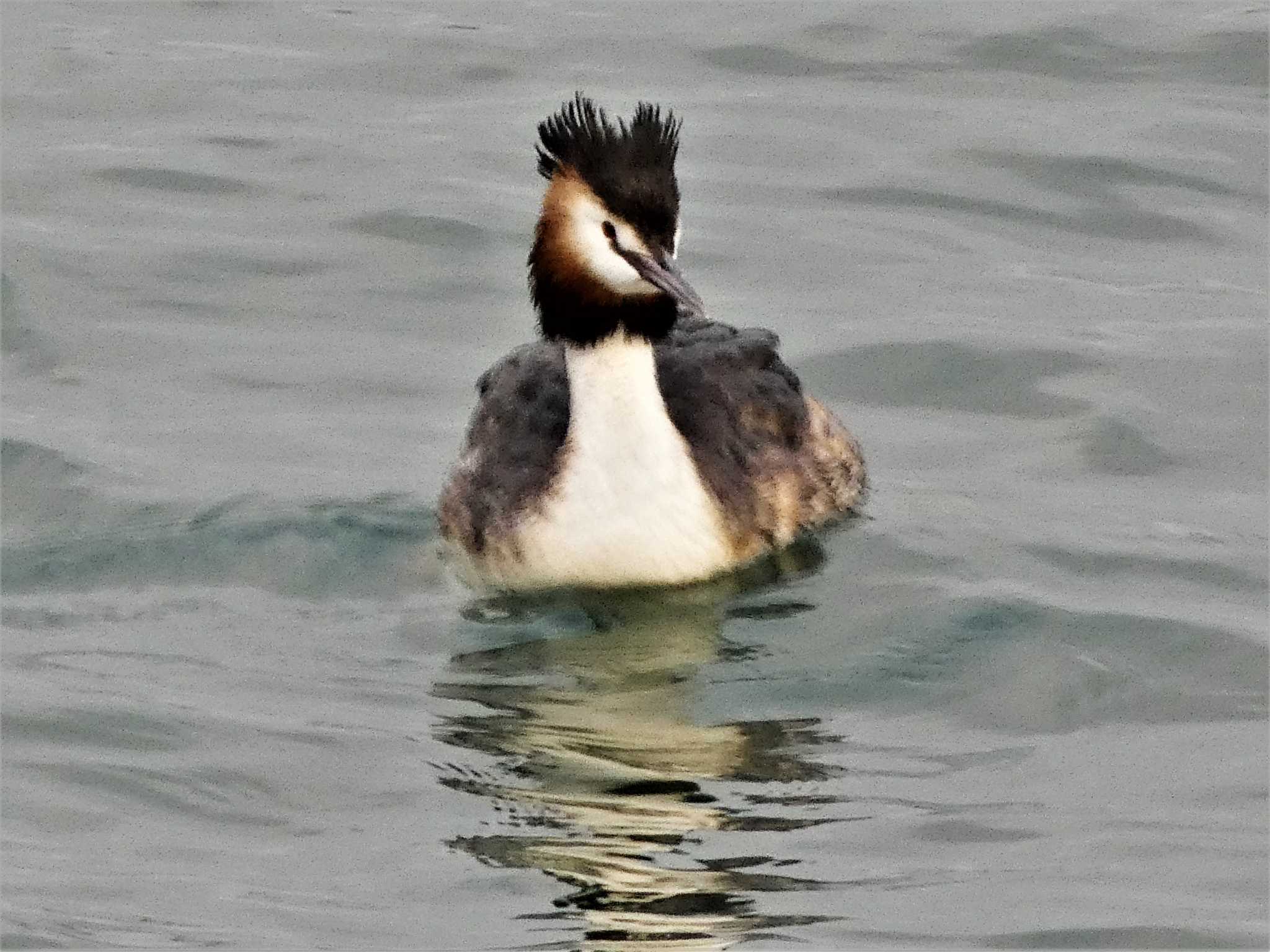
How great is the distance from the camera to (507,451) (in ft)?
Result: 35.0

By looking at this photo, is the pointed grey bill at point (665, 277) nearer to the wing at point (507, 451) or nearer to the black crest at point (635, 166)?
the black crest at point (635, 166)

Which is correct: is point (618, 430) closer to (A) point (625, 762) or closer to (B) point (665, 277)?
(B) point (665, 277)

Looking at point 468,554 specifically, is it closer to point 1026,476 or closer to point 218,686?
point 218,686

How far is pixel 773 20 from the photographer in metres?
17.9

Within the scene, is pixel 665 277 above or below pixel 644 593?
above

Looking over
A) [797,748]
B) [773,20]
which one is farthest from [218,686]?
[773,20]

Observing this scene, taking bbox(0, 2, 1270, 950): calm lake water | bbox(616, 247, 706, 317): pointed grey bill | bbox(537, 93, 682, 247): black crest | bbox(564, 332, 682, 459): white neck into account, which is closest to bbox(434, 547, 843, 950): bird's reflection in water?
bbox(0, 2, 1270, 950): calm lake water

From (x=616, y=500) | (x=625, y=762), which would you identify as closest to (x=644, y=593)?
(x=616, y=500)

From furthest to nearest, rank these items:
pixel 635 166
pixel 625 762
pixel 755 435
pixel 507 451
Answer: pixel 755 435, pixel 507 451, pixel 635 166, pixel 625 762

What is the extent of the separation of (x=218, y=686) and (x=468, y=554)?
1.39 metres

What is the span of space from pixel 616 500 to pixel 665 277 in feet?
3.28

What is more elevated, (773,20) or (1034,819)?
(773,20)

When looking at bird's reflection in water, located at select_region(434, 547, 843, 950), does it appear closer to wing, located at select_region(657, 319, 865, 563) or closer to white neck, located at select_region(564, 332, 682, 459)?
wing, located at select_region(657, 319, 865, 563)

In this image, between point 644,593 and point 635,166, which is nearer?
point 635,166
